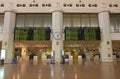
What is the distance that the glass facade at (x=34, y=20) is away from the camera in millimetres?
27438

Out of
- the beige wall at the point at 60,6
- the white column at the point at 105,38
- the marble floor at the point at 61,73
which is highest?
the beige wall at the point at 60,6

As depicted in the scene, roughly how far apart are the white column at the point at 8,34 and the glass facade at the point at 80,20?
9.95 meters

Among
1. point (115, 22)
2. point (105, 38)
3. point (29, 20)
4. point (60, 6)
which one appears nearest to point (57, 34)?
point (60, 6)

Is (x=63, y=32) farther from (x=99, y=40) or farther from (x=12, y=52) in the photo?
(x=12, y=52)

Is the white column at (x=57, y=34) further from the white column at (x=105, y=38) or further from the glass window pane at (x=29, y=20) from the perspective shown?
the white column at (x=105, y=38)

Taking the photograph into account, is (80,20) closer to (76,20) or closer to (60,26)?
(76,20)

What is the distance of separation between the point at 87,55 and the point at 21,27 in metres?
14.3

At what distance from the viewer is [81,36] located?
26.0 meters

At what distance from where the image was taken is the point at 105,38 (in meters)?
25.0

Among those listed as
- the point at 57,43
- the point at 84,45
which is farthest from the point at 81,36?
the point at 57,43

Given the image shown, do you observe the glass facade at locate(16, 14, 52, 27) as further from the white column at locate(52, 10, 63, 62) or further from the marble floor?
the marble floor

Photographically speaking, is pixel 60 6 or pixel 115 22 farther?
pixel 115 22

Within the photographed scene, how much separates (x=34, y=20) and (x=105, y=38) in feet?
45.7

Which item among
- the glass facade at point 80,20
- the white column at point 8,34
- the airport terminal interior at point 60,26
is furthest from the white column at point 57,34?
the white column at point 8,34
